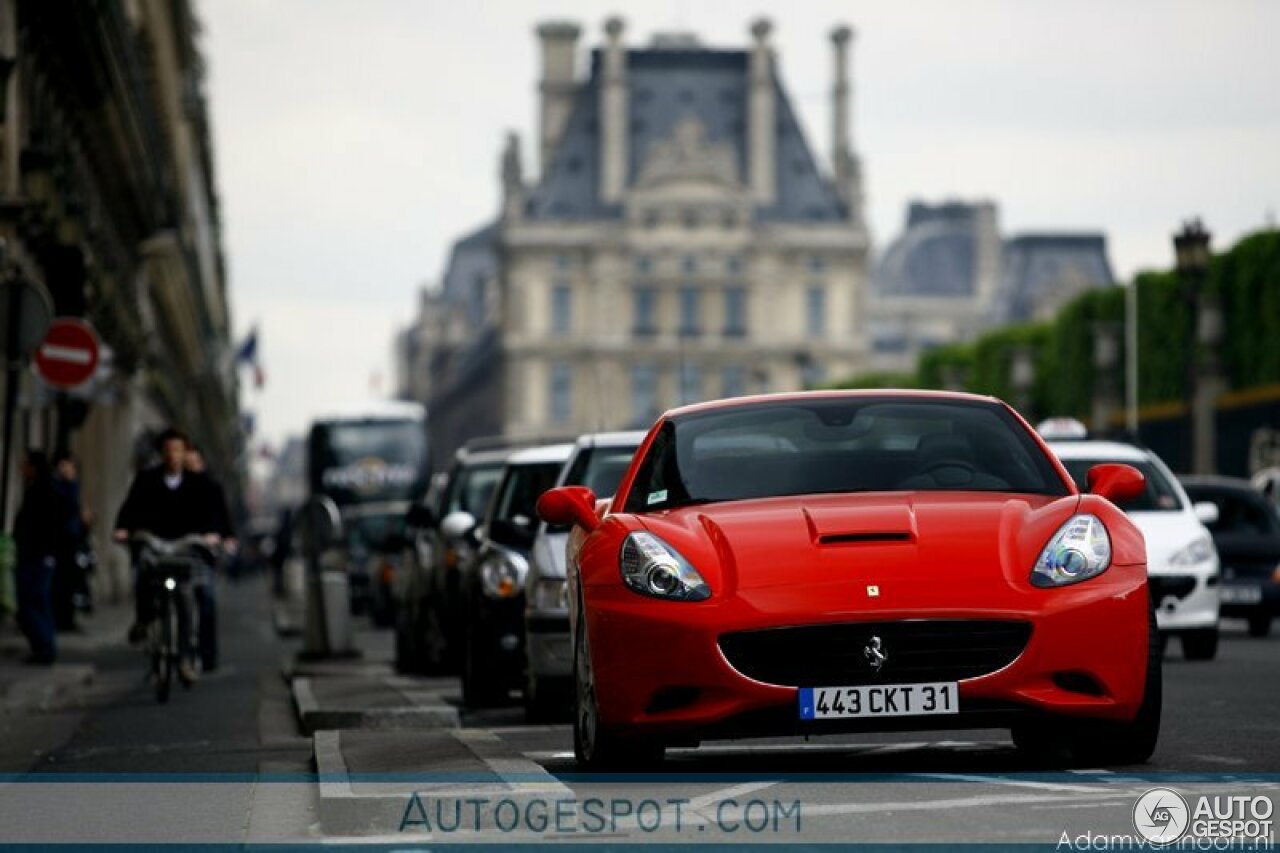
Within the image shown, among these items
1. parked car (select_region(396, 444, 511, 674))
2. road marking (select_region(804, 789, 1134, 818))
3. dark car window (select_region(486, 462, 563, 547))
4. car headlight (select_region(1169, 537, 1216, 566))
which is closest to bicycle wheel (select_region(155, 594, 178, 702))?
parked car (select_region(396, 444, 511, 674))

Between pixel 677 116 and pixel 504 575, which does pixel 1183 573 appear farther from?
pixel 677 116

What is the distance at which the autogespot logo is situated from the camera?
7656 mm

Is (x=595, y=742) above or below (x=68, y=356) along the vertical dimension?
below

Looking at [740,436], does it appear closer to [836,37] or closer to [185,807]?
[185,807]

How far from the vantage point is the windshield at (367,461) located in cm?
5884

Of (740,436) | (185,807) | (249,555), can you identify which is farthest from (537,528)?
(249,555)

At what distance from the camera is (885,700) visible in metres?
9.41

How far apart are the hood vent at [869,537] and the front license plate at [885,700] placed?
0.48 m

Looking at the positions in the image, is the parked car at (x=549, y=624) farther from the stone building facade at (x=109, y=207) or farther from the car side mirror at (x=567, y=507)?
the stone building facade at (x=109, y=207)

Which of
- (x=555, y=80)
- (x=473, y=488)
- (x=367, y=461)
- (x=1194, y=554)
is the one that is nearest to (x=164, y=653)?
(x=473, y=488)

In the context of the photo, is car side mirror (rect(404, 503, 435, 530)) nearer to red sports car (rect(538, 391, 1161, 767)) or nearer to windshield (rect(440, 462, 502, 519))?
windshield (rect(440, 462, 502, 519))

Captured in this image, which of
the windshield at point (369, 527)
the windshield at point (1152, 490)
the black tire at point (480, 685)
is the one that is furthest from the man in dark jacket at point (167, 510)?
the windshield at point (369, 527)

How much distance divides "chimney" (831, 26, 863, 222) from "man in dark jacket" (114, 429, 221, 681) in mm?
131897

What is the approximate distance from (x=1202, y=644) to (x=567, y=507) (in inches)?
434
